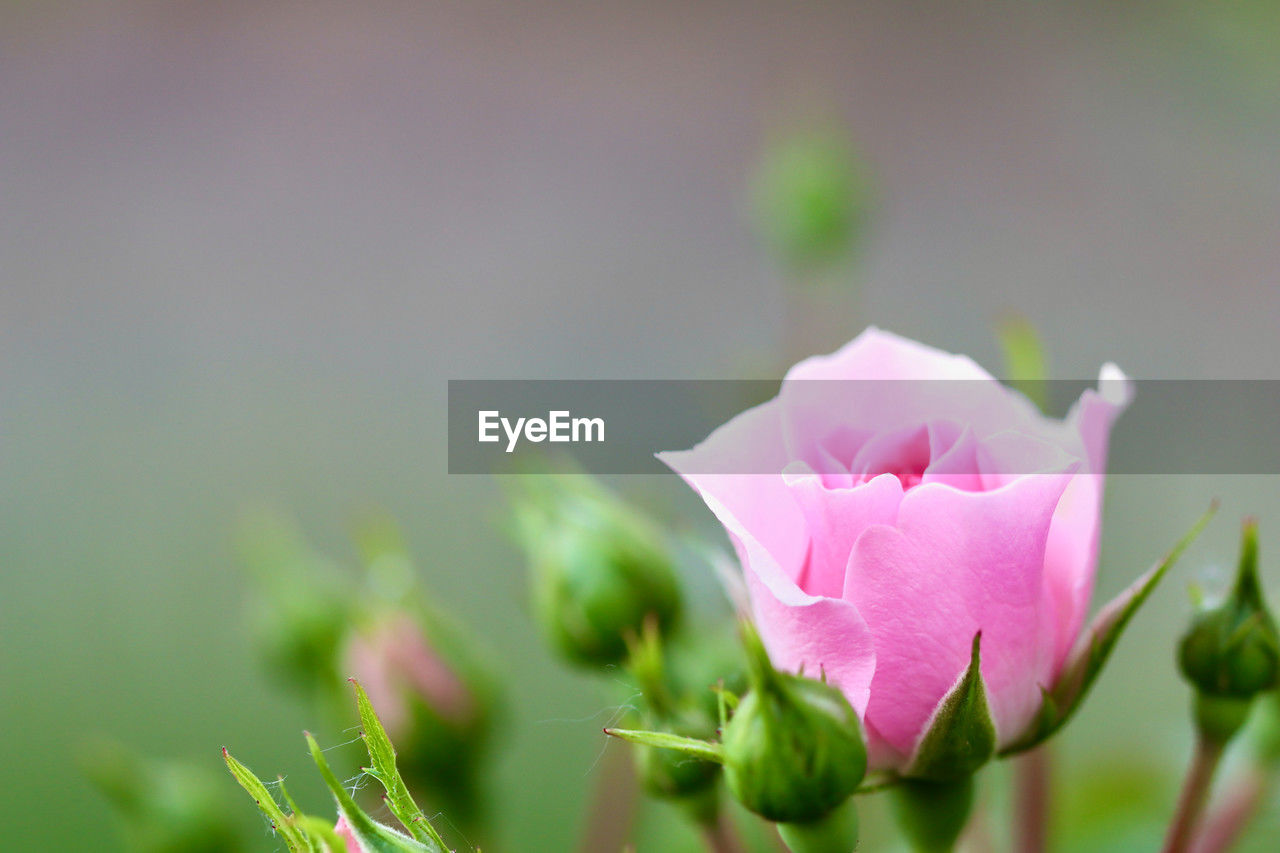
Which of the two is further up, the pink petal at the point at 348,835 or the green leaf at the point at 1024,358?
the green leaf at the point at 1024,358

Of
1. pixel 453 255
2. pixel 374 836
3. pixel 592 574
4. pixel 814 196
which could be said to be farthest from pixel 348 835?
pixel 453 255

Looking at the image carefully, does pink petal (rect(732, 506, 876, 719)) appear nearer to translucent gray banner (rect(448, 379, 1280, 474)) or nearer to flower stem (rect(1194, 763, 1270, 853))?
translucent gray banner (rect(448, 379, 1280, 474))

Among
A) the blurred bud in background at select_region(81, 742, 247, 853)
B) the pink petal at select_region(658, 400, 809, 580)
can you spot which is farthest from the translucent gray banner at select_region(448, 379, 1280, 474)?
the blurred bud in background at select_region(81, 742, 247, 853)

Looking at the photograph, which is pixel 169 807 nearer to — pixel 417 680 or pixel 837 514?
pixel 417 680

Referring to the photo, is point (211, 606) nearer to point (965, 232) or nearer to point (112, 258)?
point (112, 258)

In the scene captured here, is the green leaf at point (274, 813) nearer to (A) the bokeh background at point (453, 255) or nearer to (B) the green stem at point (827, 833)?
(B) the green stem at point (827, 833)

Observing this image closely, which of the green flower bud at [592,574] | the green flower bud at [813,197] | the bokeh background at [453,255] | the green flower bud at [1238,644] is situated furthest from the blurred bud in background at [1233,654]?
the bokeh background at [453,255]
